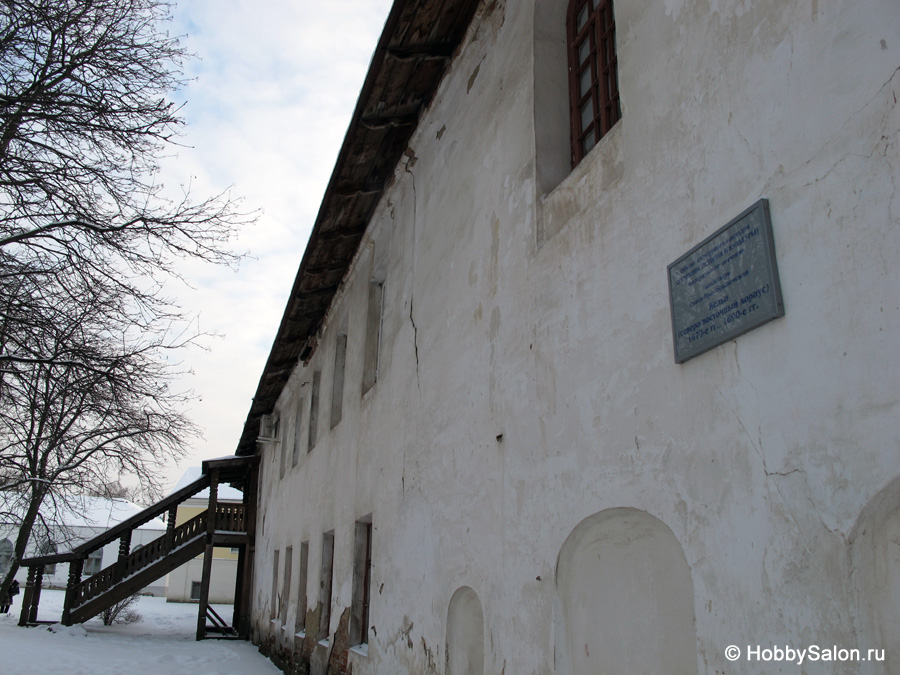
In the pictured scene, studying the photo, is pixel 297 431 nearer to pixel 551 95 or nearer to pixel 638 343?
pixel 551 95

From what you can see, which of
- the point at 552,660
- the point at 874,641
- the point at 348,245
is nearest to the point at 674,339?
the point at 874,641

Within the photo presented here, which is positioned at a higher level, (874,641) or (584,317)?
(584,317)

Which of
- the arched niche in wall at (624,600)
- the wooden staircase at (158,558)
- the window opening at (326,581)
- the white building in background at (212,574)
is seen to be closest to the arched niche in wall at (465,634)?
the arched niche in wall at (624,600)

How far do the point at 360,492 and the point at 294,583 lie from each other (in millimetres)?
4968

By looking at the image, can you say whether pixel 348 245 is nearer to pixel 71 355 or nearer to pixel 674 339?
pixel 71 355

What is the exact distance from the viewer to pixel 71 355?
23.4ft

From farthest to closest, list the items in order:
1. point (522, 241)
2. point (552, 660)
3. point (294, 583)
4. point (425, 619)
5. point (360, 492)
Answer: point (294, 583)
point (360, 492)
point (425, 619)
point (522, 241)
point (552, 660)

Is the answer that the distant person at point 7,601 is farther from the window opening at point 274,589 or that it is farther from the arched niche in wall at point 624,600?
the arched niche in wall at point 624,600

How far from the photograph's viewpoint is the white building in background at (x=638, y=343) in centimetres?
224

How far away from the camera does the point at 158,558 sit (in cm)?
1838

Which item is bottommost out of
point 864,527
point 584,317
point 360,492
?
point 864,527

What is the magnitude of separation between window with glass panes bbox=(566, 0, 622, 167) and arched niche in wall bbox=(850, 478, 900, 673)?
2797 mm

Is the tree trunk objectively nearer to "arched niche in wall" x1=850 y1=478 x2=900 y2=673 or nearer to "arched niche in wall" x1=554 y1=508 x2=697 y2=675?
"arched niche in wall" x1=554 y1=508 x2=697 y2=675

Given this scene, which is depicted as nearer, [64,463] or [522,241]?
[522,241]
